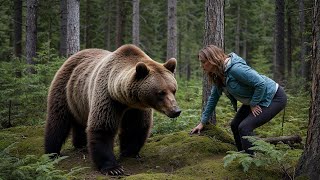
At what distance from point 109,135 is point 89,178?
0.86 meters

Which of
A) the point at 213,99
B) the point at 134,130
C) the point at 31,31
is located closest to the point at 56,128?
the point at 134,130

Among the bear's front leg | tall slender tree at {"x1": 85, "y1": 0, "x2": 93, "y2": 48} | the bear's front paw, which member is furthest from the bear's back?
tall slender tree at {"x1": 85, "y1": 0, "x2": 93, "y2": 48}

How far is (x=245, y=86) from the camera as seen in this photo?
5.93 meters

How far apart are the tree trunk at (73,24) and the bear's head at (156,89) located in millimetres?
6174

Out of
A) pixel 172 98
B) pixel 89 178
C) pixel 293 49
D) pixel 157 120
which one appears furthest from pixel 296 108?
pixel 293 49

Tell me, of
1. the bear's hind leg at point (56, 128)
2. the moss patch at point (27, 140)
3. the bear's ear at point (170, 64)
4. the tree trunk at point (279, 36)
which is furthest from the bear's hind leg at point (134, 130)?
the tree trunk at point (279, 36)

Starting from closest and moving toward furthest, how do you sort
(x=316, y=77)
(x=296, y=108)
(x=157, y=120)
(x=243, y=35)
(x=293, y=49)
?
1. (x=316, y=77)
2. (x=157, y=120)
3. (x=296, y=108)
4. (x=293, y=49)
5. (x=243, y=35)

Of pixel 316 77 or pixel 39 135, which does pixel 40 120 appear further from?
pixel 316 77

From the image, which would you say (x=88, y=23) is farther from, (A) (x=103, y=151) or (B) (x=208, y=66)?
(B) (x=208, y=66)

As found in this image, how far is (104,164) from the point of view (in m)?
6.32

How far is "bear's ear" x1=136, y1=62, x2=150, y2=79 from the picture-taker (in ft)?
19.5

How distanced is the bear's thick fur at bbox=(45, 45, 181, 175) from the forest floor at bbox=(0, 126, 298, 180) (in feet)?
1.13

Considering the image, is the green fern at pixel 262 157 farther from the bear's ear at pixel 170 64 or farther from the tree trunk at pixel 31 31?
the tree trunk at pixel 31 31

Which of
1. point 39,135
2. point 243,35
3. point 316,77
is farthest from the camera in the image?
point 243,35
